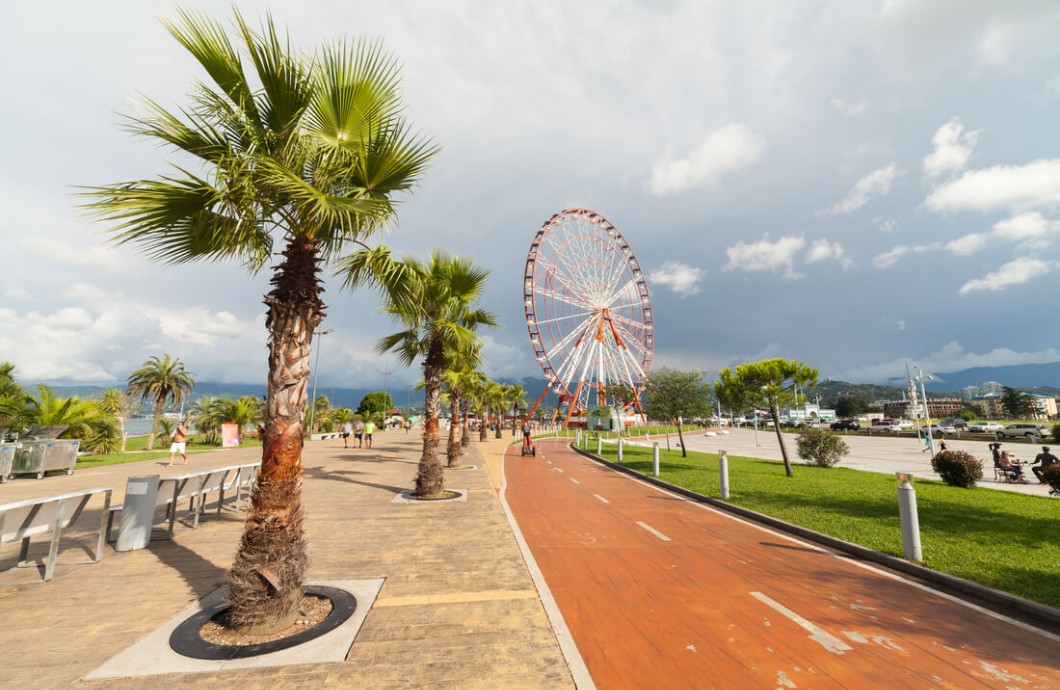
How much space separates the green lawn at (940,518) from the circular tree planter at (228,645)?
25.4ft

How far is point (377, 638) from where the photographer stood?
430 centimetres

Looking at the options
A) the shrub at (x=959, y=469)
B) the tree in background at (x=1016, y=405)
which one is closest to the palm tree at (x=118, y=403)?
the shrub at (x=959, y=469)

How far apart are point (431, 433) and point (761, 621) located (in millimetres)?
9122

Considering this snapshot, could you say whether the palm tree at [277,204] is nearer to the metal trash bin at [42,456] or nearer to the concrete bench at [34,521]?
the concrete bench at [34,521]

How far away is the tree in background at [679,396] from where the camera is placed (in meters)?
25.7

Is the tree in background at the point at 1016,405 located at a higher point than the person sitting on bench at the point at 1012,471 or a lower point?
higher

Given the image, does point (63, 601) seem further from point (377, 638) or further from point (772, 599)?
point (772, 599)

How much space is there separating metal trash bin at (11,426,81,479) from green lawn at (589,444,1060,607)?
70.8 ft

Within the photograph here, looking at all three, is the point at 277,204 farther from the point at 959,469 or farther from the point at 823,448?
the point at 823,448

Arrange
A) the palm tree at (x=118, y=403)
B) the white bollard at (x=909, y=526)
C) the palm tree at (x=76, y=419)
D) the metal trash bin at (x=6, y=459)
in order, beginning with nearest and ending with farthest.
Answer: the white bollard at (x=909, y=526)
the metal trash bin at (x=6, y=459)
the palm tree at (x=76, y=419)
the palm tree at (x=118, y=403)

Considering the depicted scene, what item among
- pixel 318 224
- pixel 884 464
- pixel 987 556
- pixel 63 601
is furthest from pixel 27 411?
pixel 884 464

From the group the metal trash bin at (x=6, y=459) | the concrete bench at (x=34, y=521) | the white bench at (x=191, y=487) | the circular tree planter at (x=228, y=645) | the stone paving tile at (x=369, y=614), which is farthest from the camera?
the metal trash bin at (x=6, y=459)

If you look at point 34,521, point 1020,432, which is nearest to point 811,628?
point 34,521

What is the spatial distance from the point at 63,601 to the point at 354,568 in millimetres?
3217
